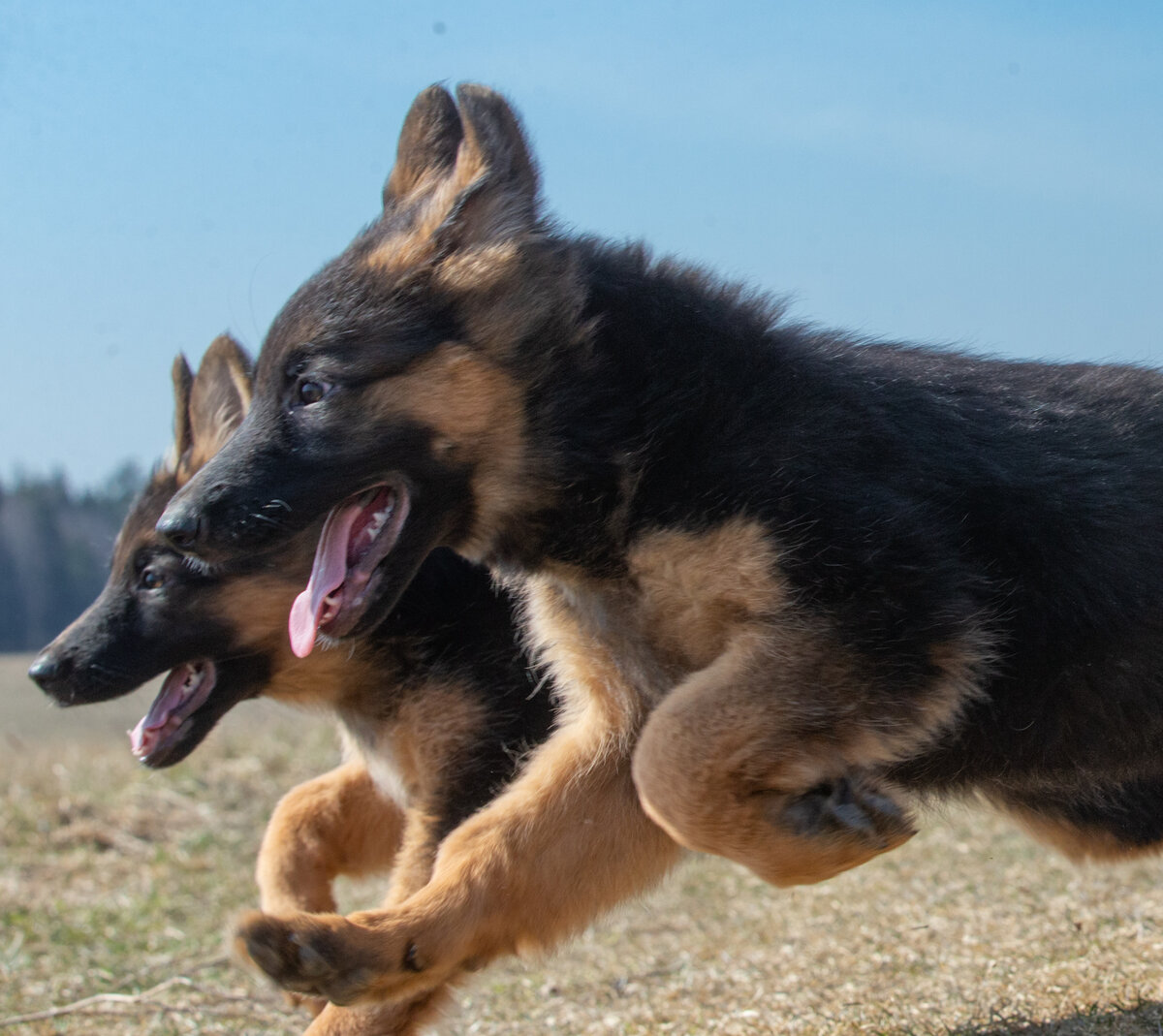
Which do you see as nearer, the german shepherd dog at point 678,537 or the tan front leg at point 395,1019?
the german shepherd dog at point 678,537

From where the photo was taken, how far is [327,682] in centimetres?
509

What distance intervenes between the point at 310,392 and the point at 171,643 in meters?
1.70

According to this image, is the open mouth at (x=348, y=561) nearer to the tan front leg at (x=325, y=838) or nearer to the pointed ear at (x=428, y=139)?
the pointed ear at (x=428, y=139)

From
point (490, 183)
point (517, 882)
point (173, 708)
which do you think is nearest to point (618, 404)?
point (490, 183)

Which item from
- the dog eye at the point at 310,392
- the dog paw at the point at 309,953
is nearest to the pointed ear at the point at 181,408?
the dog eye at the point at 310,392

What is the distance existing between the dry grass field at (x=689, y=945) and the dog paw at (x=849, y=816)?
0.89 metres

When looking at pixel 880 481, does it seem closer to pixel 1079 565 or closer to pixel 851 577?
pixel 851 577

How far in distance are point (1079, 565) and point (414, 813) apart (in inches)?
90.7

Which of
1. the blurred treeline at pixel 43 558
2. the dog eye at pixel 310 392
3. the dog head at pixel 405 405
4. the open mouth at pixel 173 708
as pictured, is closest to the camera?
the dog head at pixel 405 405

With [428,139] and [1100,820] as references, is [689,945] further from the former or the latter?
[428,139]

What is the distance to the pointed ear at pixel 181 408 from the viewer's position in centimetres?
564

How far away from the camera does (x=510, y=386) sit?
372cm

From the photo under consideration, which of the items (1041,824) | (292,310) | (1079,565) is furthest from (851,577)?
(292,310)

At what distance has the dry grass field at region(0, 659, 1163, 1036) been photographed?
4328mm
